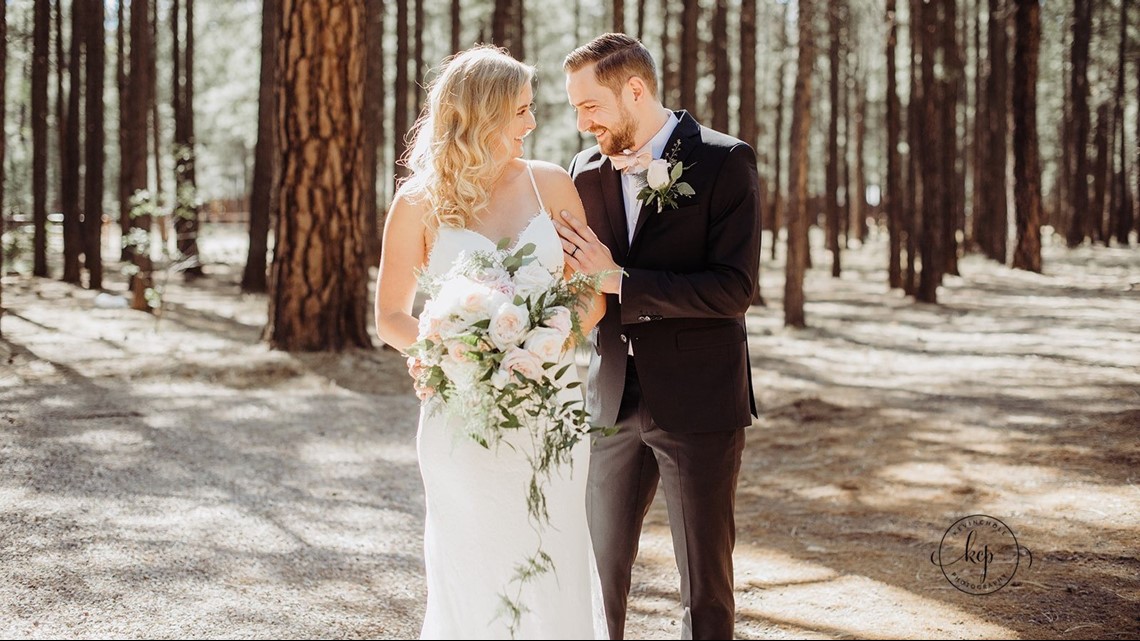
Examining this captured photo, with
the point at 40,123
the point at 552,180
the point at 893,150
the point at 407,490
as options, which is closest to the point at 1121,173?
the point at 893,150

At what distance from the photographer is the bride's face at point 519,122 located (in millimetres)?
3385

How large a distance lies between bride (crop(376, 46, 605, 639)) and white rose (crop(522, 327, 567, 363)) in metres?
0.36

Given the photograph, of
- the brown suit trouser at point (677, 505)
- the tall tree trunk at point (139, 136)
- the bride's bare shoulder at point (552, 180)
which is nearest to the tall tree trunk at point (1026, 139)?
the tall tree trunk at point (139, 136)

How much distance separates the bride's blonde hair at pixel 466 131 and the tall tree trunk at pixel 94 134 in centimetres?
1555

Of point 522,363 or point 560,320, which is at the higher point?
point 560,320

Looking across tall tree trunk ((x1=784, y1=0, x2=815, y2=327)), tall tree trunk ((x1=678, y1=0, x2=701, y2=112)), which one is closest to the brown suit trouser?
tall tree trunk ((x1=784, y1=0, x2=815, y2=327))

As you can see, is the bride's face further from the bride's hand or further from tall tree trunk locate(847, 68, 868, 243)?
tall tree trunk locate(847, 68, 868, 243)

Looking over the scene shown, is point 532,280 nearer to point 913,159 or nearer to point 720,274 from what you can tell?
point 720,274

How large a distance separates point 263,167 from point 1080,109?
69.2ft

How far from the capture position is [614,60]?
11.6 ft

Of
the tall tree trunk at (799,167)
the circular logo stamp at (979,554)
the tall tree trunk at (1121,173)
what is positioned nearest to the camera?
the circular logo stamp at (979,554)

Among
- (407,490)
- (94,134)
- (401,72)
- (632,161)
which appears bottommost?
(407,490)

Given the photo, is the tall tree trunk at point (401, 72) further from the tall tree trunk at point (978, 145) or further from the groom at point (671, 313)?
the groom at point (671, 313)

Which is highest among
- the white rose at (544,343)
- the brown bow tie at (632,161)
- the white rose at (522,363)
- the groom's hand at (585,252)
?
the brown bow tie at (632,161)
